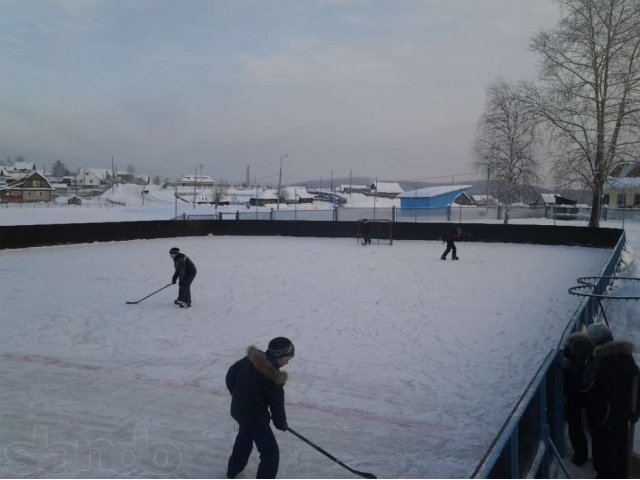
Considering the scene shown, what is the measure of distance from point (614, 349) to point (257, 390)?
2.77m

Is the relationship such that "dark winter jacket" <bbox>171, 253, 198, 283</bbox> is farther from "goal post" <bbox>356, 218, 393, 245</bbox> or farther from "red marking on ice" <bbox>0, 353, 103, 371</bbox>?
"goal post" <bbox>356, 218, 393, 245</bbox>

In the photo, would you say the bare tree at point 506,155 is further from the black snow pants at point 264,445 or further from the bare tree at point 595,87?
the black snow pants at point 264,445

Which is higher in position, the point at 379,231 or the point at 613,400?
the point at 379,231

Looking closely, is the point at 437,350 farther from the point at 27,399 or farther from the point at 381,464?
the point at 27,399

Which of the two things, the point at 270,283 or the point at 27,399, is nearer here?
the point at 27,399

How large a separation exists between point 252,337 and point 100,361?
7.84 ft

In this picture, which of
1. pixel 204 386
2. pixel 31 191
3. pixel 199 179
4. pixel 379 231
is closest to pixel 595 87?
pixel 379 231

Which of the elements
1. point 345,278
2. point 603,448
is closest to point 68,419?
point 603,448

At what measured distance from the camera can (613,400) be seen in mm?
3881

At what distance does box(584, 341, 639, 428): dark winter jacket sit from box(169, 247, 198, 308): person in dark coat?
7856 millimetres

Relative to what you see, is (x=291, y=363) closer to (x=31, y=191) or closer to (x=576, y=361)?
(x=576, y=361)

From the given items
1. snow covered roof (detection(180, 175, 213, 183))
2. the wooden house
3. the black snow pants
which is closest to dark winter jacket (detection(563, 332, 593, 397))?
the black snow pants

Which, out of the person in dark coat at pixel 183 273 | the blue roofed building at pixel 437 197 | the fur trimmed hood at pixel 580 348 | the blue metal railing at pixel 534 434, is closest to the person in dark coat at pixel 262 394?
the blue metal railing at pixel 534 434

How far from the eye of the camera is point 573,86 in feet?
82.2
